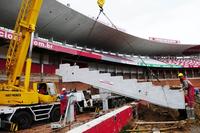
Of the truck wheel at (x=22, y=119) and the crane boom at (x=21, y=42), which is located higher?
the crane boom at (x=21, y=42)

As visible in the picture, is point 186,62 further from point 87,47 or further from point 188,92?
point 188,92

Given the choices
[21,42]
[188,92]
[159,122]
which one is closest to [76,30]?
[21,42]

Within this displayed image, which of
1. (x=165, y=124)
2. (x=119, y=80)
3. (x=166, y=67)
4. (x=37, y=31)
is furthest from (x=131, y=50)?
(x=165, y=124)

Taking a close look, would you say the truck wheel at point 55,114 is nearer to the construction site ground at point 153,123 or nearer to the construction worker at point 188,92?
the construction site ground at point 153,123

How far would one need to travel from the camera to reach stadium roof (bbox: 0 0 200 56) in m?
23.8

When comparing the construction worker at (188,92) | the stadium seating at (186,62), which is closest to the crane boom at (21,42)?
the construction worker at (188,92)

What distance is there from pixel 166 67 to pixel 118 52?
1061cm

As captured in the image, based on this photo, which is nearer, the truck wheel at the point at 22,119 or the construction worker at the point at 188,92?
the truck wheel at the point at 22,119

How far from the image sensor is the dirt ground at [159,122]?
790 centimetres

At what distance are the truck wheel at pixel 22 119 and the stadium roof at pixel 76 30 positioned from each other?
13.7 meters

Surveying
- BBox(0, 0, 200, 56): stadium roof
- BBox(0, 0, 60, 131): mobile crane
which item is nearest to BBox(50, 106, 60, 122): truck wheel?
BBox(0, 0, 60, 131): mobile crane

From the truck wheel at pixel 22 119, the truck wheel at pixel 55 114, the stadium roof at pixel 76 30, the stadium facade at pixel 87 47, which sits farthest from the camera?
the stadium roof at pixel 76 30

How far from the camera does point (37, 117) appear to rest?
10.8 meters

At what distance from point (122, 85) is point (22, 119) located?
509cm
